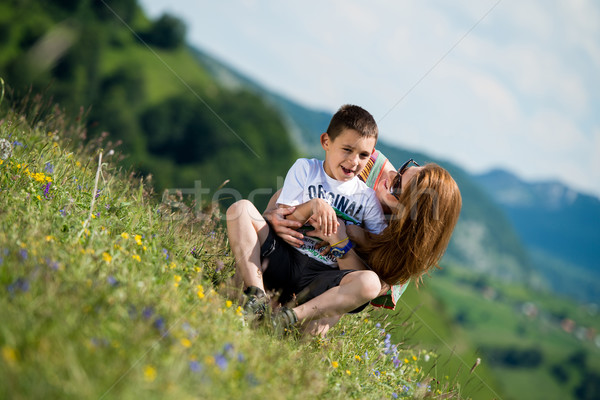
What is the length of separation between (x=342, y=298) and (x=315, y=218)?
26.3 inches

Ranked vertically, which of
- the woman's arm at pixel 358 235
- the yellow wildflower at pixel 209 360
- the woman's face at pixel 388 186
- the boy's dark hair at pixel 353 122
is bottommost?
the yellow wildflower at pixel 209 360

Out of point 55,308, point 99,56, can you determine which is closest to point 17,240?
point 55,308

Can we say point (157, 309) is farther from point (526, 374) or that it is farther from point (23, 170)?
point (526, 374)

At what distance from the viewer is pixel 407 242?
4582 mm

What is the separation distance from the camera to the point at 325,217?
4.13 metres

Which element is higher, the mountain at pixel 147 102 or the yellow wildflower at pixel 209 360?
the yellow wildflower at pixel 209 360

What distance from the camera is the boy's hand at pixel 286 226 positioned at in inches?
179

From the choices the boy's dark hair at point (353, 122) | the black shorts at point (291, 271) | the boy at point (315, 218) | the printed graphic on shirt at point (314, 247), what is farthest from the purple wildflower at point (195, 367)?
the boy's dark hair at point (353, 122)

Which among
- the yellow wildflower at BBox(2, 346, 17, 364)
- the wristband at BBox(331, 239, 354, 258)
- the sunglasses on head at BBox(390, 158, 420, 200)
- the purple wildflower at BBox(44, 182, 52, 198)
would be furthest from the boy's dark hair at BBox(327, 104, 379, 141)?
the yellow wildflower at BBox(2, 346, 17, 364)

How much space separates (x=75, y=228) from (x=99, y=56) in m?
81.0

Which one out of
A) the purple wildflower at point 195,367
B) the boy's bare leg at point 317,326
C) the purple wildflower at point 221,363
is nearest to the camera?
the purple wildflower at point 195,367

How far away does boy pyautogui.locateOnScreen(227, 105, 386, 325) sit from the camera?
4.43m

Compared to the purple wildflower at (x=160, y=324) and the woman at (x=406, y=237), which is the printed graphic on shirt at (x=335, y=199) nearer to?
the woman at (x=406, y=237)

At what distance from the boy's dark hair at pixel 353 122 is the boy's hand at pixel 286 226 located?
0.78m
